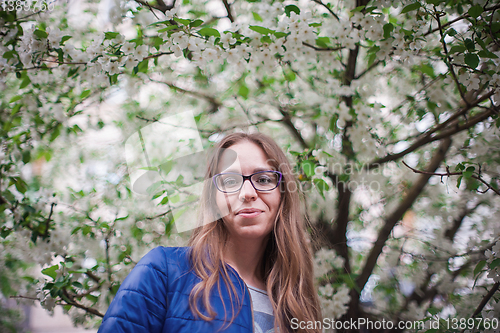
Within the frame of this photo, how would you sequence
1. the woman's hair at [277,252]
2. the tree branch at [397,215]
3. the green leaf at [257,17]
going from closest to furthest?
the woman's hair at [277,252] → the green leaf at [257,17] → the tree branch at [397,215]

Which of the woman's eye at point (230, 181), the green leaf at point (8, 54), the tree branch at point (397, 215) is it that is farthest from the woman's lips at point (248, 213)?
the tree branch at point (397, 215)

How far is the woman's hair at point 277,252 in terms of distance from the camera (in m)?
1.06

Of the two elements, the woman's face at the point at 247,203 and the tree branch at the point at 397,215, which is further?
the tree branch at the point at 397,215

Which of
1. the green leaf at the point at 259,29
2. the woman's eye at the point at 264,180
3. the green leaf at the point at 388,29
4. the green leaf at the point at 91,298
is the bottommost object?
the green leaf at the point at 91,298

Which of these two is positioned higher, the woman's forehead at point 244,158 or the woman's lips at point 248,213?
the woman's forehead at point 244,158

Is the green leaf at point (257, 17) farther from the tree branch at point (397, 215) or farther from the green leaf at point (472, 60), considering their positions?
the tree branch at point (397, 215)

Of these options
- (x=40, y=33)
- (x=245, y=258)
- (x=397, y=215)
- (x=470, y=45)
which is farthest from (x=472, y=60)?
(x=40, y=33)

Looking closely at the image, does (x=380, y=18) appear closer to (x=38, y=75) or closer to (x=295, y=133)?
(x=295, y=133)

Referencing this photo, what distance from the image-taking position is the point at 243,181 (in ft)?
3.62

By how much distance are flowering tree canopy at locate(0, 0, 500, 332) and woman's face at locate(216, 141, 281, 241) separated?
0.41m

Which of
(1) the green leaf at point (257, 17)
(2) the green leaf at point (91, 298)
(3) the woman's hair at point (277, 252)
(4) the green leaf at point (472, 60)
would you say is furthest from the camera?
(1) the green leaf at point (257, 17)

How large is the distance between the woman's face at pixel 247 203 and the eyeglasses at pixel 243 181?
2 cm

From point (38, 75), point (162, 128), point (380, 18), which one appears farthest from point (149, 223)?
point (380, 18)

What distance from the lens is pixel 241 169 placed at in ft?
3.71
